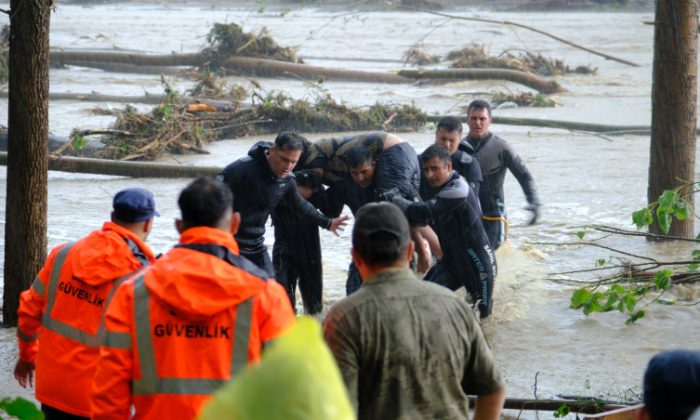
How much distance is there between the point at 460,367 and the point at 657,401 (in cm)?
102

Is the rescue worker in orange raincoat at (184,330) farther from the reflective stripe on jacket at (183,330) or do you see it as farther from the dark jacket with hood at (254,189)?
the dark jacket with hood at (254,189)

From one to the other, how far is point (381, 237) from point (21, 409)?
1.17m

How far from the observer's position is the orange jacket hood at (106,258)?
3857 millimetres

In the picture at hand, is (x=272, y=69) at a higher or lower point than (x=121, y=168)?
higher

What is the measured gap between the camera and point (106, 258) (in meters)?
3.87

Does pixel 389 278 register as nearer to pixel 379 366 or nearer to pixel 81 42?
pixel 379 366

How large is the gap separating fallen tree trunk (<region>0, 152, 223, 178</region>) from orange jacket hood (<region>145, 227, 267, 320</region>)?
9.65m

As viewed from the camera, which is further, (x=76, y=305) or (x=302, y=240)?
(x=302, y=240)

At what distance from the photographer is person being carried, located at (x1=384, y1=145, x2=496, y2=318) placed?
680 centimetres

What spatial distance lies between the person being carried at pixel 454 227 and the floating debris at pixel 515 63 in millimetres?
17547

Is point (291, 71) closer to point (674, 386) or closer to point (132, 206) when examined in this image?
point (132, 206)

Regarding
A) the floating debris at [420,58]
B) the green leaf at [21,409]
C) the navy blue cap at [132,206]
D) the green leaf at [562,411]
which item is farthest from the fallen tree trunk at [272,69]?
the green leaf at [21,409]

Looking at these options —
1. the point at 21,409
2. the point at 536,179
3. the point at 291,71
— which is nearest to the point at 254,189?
the point at 21,409

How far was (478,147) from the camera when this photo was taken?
8.40 metres
